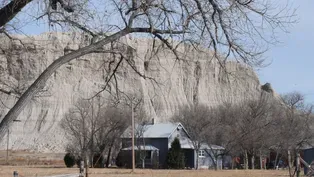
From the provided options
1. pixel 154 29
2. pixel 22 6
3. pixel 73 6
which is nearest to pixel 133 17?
pixel 154 29

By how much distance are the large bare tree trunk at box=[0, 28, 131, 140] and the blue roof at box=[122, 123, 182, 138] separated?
185 ft

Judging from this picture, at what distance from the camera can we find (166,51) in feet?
47.3

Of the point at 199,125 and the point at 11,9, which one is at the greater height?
the point at 199,125

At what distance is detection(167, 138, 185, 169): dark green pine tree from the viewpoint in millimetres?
65125

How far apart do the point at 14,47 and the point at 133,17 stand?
8854 millimetres

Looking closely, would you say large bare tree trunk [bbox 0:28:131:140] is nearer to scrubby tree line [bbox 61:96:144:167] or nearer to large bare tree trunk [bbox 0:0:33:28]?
large bare tree trunk [bbox 0:0:33:28]

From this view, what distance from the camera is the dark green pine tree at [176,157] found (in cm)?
6512

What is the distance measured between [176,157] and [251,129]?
31.0 ft

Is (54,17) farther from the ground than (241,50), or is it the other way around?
(54,17)

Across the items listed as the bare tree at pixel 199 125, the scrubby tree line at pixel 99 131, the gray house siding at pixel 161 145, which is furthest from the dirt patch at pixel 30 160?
the bare tree at pixel 199 125

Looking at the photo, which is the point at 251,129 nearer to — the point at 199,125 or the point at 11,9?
the point at 199,125

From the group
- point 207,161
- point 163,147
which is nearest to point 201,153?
point 207,161

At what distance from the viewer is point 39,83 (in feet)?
38.7

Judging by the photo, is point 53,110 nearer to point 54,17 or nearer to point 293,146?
point 293,146
